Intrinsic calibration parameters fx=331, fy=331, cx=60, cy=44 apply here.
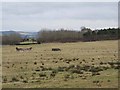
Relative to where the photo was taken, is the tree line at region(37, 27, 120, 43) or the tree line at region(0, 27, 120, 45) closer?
the tree line at region(0, 27, 120, 45)

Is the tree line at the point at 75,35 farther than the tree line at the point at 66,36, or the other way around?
the tree line at the point at 75,35

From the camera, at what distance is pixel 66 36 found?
338 ft

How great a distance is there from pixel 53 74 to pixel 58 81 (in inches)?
114

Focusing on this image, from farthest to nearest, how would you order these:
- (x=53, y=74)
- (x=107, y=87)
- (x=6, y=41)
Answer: (x=6, y=41)
(x=53, y=74)
(x=107, y=87)

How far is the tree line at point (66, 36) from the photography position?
92.1 metres

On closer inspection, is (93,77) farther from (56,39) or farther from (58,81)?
(56,39)

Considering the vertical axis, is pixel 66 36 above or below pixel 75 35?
below

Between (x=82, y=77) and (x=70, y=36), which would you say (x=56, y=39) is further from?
(x=82, y=77)

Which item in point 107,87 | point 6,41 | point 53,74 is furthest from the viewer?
point 6,41

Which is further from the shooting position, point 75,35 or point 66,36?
point 75,35

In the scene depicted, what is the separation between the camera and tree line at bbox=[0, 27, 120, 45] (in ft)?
302

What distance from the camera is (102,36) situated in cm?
10019

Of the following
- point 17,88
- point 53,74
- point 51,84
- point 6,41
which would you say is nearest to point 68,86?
point 51,84

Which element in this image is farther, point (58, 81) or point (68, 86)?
point (58, 81)
